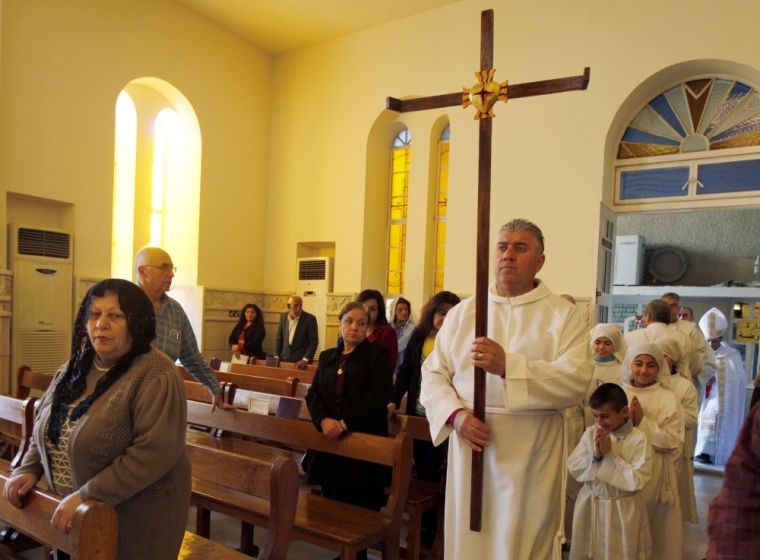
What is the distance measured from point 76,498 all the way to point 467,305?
157cm

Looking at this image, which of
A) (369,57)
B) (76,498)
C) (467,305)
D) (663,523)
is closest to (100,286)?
(76,498)

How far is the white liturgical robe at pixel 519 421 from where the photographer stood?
7.27ft

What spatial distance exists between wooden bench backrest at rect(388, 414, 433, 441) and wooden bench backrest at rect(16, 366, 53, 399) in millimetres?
2949

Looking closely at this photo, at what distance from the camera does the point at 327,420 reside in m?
3.03

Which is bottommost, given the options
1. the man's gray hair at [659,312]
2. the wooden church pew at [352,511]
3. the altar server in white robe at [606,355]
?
the wooden church pew at [352,511]

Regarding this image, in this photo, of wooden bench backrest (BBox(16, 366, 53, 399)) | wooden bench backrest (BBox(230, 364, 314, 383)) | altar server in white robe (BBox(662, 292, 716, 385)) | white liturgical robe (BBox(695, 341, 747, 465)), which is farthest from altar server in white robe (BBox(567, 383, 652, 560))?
white liturgical robe (BBox(695, 341, 747, 465))

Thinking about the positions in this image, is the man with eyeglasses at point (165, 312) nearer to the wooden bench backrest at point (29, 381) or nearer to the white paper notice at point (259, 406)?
the white paper notice at point (259, 406)

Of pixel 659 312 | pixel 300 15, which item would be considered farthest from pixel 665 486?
pixel 300 15

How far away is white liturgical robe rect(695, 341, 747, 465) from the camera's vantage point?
6.97 meters

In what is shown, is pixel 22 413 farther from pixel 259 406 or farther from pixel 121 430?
pixel 121 430

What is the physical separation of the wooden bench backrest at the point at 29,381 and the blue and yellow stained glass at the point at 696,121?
6.46 metres

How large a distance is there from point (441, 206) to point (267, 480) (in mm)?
6650

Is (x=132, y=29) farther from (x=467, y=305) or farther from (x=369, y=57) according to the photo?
(x=467, y=305)

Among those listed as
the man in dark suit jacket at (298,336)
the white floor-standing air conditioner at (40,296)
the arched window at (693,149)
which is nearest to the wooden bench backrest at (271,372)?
the man in dark suit jacket at (298,336)
